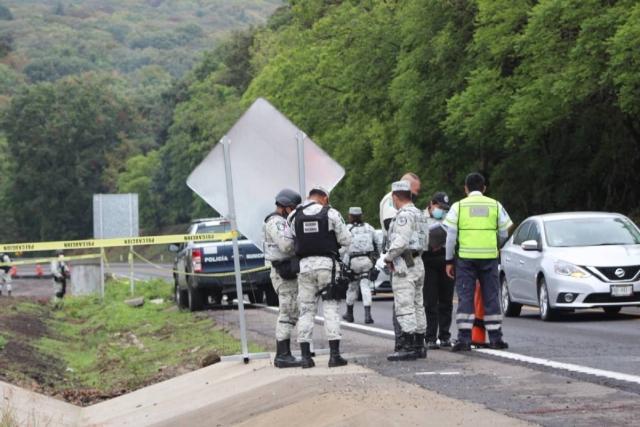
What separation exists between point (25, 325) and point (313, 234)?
48.7 ft

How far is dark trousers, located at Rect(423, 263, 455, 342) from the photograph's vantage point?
13.0m

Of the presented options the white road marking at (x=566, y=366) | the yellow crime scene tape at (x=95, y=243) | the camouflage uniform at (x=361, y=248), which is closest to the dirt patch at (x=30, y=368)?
the yellow crime scene tape at (x=95, y=243)

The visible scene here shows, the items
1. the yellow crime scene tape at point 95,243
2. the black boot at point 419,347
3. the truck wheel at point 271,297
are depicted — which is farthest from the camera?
the truck wheel at point 271,297

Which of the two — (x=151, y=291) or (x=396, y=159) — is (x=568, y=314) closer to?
(x=151, y=291)

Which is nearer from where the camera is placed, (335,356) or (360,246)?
(335,356)

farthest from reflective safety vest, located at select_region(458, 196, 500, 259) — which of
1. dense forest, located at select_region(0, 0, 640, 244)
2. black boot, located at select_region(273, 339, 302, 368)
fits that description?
dense forest, located at select_region(0, 0, 640, 244)

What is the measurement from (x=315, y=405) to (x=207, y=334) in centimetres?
1109

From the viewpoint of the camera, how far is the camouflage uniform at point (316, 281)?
11.4 metres

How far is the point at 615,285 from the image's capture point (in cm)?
1695

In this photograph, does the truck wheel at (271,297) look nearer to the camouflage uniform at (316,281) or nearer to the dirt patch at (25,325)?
the dirt patch at (25,325)

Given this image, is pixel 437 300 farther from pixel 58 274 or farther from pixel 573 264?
pixel 58 274

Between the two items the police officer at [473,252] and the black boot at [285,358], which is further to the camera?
the police officer at [473,252]

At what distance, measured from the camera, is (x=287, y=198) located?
11867 millimetres


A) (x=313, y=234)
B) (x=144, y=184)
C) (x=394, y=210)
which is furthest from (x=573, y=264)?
(x=144, y=184)
